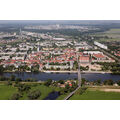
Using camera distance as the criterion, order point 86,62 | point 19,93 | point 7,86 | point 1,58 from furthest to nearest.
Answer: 1. point 1,58
2. point 86,62
3. point 7,86
4. point 19,93

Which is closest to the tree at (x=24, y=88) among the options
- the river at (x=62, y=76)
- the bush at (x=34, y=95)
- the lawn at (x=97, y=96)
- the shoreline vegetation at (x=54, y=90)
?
the shoreline vegetation at (x=54, y=90)

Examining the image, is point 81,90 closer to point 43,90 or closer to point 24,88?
point 43,90

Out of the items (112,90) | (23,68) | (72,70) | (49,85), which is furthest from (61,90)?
(23,68)

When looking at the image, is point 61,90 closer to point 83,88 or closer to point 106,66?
point 83,88

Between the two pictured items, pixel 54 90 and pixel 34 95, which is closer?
pixel 34 95

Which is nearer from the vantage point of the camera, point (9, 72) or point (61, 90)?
point (61, 90)

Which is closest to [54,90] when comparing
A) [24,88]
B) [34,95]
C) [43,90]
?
[43,90]

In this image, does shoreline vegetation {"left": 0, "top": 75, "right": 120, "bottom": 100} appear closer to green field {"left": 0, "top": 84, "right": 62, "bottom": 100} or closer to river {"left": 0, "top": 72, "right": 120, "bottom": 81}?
green field {"left": 0, "top": 84, "right": 62, "bottom": 100}

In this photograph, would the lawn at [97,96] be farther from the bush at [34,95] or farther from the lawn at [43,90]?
the bush at [34,95]
